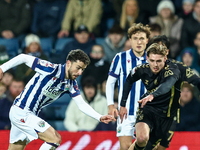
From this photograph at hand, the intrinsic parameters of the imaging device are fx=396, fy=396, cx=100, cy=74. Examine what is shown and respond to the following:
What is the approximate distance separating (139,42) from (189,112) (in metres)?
2.38

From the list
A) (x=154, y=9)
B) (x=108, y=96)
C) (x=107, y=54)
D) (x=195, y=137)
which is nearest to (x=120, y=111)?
(x=108, y=96)

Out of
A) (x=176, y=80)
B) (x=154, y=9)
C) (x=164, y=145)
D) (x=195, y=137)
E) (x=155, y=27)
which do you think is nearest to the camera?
(x=176, y=80)

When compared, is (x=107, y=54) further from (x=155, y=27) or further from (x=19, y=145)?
(x=19, y=145)

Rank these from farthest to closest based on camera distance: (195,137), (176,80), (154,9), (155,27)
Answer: (154,9)
(155,27)
(195,137)
(176,80)

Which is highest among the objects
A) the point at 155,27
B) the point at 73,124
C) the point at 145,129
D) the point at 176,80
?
the point at 155,27

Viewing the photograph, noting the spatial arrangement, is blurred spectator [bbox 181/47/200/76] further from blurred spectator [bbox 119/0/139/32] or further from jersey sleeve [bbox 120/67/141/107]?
jersey sleeve [bbox 120/67/141/107]

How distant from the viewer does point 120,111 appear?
537 centimetres

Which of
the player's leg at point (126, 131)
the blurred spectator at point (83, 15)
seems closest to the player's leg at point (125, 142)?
the player's leg at point (126, 131)

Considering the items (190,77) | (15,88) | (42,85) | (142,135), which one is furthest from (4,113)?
(190,77)

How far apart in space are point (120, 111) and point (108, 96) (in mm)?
333

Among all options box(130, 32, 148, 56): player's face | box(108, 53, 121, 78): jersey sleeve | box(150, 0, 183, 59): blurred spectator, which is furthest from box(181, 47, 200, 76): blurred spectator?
box(108, 53, 121, 78): jersey sleeve

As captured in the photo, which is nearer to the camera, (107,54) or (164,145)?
(164,145)

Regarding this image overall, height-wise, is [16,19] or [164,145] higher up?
[16,19]

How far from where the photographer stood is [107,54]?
852 centimetres
